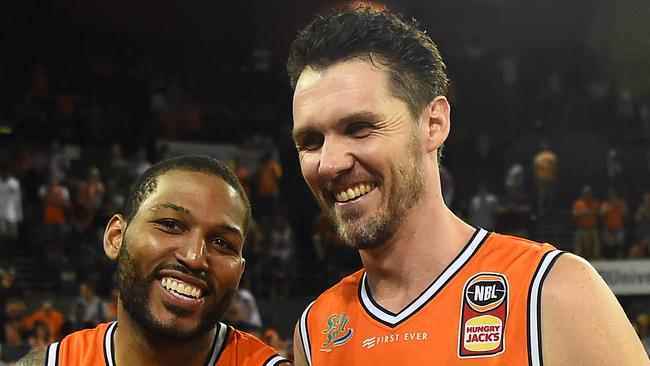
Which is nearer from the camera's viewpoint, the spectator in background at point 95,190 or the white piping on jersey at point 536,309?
the white piping on jersey at point 536,309

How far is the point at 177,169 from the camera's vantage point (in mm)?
2840

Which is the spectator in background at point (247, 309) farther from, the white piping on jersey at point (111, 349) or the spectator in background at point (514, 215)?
the white piping on jersey at point (111, 349)

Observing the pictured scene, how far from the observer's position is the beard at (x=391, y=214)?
235cm

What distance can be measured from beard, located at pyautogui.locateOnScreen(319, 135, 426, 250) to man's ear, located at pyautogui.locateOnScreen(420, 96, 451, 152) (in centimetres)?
6

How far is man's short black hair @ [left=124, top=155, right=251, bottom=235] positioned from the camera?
2.82 m

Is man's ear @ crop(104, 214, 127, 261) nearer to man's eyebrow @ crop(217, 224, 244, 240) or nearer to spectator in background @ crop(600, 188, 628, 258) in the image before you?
man's eyebrow @ crop(217, 224, 244, 240)

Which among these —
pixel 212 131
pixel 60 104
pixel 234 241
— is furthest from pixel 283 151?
pixel 234 241

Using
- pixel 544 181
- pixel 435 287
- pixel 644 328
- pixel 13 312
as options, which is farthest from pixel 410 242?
pixel 544 181

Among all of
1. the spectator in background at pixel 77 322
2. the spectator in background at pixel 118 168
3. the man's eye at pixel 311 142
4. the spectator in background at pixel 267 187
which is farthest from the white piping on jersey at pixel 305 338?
the spectator in background at pixel 267 187

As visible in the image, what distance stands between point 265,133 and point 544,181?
5.55 metres

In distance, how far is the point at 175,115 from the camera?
52.0ft

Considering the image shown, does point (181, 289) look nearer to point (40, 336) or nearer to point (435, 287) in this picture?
point (435, 287)

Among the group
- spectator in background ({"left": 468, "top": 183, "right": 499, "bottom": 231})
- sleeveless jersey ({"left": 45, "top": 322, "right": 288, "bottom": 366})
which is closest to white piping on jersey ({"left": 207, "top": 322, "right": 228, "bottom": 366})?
sleeveless jersey ({"left": 45, "top": 322, "right": 288, "bottom": 366})

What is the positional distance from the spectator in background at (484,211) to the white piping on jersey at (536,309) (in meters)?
9.80
